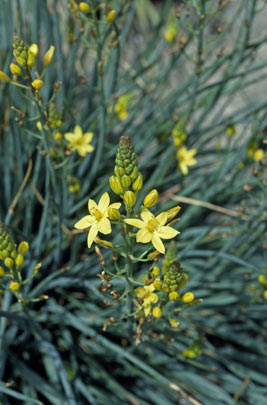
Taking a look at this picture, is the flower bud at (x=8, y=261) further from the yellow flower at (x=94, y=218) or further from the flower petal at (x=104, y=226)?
the flower petal at (x=104, y=226)

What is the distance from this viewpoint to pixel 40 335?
2.11 m

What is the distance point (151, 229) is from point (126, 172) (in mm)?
218

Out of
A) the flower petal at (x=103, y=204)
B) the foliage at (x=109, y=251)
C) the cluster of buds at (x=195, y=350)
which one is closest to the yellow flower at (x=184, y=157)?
the foliage at (x=109, y=251)

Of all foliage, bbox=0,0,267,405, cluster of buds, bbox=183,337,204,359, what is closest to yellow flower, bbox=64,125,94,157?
foliage, bbox=0,0,267,405

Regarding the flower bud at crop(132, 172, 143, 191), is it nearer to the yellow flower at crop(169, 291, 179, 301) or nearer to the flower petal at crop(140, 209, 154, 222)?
the flower petal at crop(140, 209, 154, 222)

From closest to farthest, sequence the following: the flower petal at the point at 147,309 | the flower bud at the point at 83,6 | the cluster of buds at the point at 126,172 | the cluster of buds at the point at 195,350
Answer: the cluster of buds at the point at 126,172 < the flower petal at the point at 147,309 < the flower bud at the point at 83,6 < the cluster of buds at the point at 195,350

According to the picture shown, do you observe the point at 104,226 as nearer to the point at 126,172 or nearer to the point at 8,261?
the point at 126,172

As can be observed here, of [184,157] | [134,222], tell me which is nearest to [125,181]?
[134,222]

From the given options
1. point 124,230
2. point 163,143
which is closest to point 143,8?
point 163,143

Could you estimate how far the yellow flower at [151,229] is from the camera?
129 cm

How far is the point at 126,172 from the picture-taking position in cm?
124

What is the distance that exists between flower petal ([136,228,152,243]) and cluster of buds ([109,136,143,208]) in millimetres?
98

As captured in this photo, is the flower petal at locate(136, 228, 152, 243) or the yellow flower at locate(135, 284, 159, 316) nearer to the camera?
the flower petal at locate(136, 228, 152, 243)

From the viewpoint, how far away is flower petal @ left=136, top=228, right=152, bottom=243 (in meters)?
1.30
